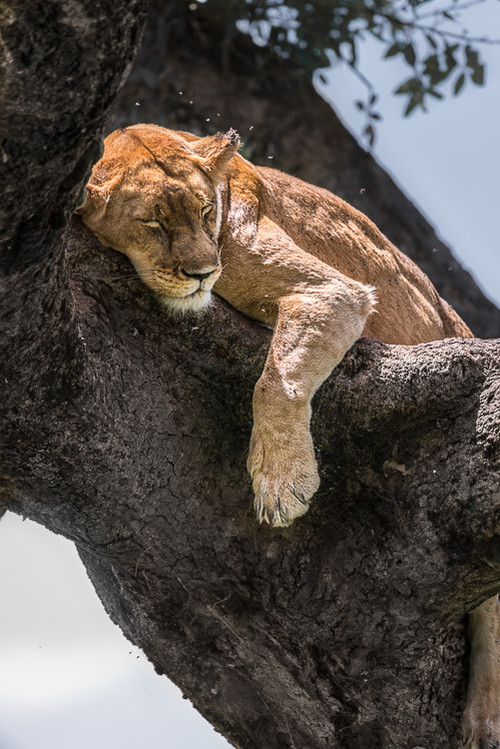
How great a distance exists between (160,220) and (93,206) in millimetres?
198

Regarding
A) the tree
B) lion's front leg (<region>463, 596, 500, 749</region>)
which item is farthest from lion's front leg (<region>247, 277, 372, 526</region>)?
lion's front leg (<region>463, 596, 500, 749</region>)

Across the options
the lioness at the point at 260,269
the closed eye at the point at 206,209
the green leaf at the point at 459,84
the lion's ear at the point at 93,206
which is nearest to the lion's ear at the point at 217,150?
the lioness at the point at 260,269

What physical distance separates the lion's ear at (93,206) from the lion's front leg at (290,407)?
0.61 metres

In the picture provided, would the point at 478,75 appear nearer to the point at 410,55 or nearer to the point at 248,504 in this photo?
the point at 410,55

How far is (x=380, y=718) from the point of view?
309cm

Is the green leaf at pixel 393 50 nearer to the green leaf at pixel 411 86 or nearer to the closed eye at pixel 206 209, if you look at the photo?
the green leaf at pixel 411 86

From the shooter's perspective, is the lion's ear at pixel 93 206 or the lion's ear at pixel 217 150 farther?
the lion's ear at pixel 217 150

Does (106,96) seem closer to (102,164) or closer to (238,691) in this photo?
(102,164)

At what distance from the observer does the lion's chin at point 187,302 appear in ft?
9.33

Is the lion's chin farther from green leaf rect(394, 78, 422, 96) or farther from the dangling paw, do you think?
green leaf rect(394, 78, 422, 96)

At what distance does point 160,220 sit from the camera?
9.30 ft

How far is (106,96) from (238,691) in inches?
82.3

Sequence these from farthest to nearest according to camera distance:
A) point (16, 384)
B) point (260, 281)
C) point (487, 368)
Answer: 1. point (260, 281)
2. point (487, 368)
3. point (16, 384)

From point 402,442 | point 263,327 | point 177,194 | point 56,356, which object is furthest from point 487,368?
point 56,356
